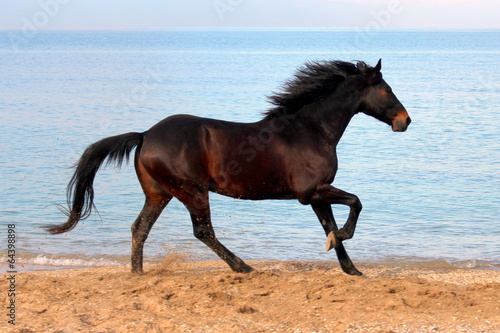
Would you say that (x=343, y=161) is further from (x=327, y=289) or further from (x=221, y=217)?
(x=327, y=289)

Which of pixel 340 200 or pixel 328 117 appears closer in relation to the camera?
pixel 340 200

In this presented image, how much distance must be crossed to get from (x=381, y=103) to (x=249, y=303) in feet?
7.59

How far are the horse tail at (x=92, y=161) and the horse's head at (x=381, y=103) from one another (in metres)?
A: 2.12

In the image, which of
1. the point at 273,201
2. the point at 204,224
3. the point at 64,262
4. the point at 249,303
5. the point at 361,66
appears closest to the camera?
the point at 249,303

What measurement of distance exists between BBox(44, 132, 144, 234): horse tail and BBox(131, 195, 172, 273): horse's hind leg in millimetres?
446

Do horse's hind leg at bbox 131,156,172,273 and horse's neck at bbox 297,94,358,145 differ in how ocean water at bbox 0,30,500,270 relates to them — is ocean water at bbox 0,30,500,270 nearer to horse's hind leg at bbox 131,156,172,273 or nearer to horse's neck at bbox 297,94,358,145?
horse's neck at bbox 297,94,358,145

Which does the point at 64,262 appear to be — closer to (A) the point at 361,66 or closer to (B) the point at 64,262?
(B) the point at 64,262

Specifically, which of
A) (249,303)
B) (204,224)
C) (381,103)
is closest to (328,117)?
(381,103)

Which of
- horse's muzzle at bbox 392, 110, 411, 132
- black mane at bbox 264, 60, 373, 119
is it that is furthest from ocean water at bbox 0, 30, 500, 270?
horse's muzzle at bbox 392, 110, 411, 132

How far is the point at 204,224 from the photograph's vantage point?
6.25 meters

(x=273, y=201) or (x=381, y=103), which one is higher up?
(x=381, y=103)

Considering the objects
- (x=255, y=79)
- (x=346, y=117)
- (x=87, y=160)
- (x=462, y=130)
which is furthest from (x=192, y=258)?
(x=255, y=79)

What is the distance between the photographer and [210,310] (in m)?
5.18

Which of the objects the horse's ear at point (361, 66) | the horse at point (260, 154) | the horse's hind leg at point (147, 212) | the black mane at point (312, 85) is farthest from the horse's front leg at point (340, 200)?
the horse's hind leg at point (147, 212)
